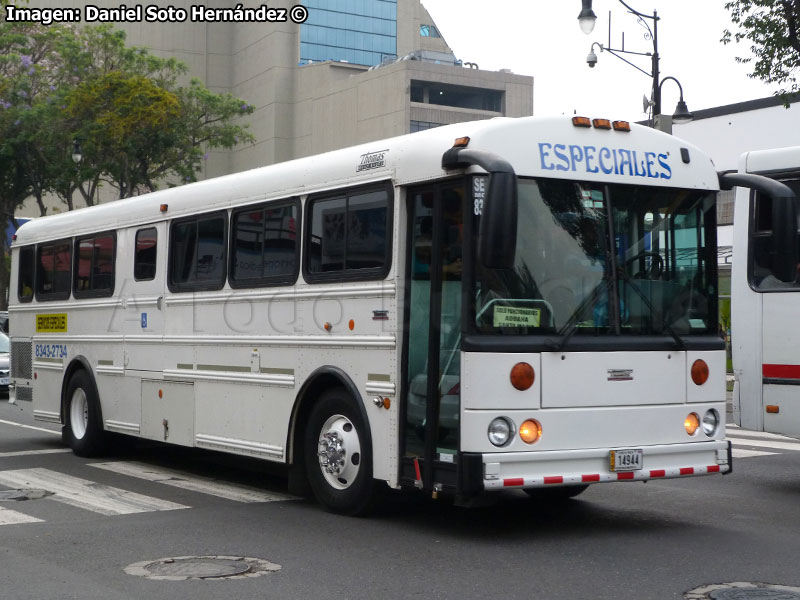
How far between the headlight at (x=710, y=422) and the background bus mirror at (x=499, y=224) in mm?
2495

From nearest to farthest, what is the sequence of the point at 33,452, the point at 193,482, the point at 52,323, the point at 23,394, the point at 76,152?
the point at 193,482 < the point at 33,452 < the point at 52,323 < the point at 23,394 < the point at 76,152

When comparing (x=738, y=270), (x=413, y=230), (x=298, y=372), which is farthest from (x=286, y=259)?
(x=738, y=270)

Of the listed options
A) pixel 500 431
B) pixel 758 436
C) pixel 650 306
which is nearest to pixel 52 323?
pixel 500 431

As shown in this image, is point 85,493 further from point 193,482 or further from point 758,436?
point 758,436

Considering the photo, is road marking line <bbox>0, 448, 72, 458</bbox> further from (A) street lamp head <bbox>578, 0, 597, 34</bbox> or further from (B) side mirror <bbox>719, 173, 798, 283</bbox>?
(A) street lamp head <bbox>578, 0, 597, 34</bbox>

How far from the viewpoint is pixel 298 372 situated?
10258mm

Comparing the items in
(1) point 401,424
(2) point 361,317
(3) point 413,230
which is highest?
(3) point 413,230

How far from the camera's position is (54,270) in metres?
15.5

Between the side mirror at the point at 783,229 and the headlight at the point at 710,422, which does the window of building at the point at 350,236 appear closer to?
the headlight at the point at 710,422

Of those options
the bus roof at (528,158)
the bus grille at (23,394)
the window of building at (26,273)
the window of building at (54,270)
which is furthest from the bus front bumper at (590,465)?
the window of building at (26,273)

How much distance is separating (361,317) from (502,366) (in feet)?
5.11

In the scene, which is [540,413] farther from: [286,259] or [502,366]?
[286,259]

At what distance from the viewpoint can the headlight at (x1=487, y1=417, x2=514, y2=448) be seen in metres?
8.27

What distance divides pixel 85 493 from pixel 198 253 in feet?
8.60
